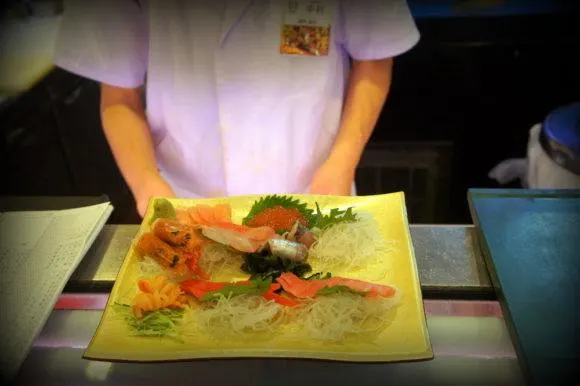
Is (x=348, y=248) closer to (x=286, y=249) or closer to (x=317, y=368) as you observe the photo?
(x=286, y=249)

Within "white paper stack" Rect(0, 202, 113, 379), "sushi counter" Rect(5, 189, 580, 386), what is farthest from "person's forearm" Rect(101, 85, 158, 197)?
"sushi counter" Rect(5, 189, 580, 386)

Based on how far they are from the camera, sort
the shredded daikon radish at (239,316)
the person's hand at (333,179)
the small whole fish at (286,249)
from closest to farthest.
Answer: the shredded daikon radish at (239,316), the small whole fish at (286,249), the person's hand at (333,179)

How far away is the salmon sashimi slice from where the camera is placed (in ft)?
5.60

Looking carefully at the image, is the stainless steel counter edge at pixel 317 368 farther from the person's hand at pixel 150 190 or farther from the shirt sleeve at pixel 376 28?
the shirt sleeve at pixel 376 28

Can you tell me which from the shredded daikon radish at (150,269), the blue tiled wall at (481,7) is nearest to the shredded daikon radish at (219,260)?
the shredded daikon radish at (150,269)

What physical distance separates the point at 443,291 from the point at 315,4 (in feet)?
4.53

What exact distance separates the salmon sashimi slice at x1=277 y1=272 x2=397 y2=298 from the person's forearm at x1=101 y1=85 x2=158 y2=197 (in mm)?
1260

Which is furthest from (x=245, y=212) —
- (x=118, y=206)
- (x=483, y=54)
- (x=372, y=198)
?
(x=483, y=54)

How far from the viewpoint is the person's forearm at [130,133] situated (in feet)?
9.09

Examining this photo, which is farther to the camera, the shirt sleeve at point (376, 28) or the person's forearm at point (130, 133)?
the person's forearm at point (130, 133)

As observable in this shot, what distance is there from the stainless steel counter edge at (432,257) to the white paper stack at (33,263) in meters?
0.06

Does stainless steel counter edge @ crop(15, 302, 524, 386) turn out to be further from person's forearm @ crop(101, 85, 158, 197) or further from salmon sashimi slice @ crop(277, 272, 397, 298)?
person's forearm @ crop(101, 85, 158, 197)

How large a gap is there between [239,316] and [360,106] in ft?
4.82

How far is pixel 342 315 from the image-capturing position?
160 cm
